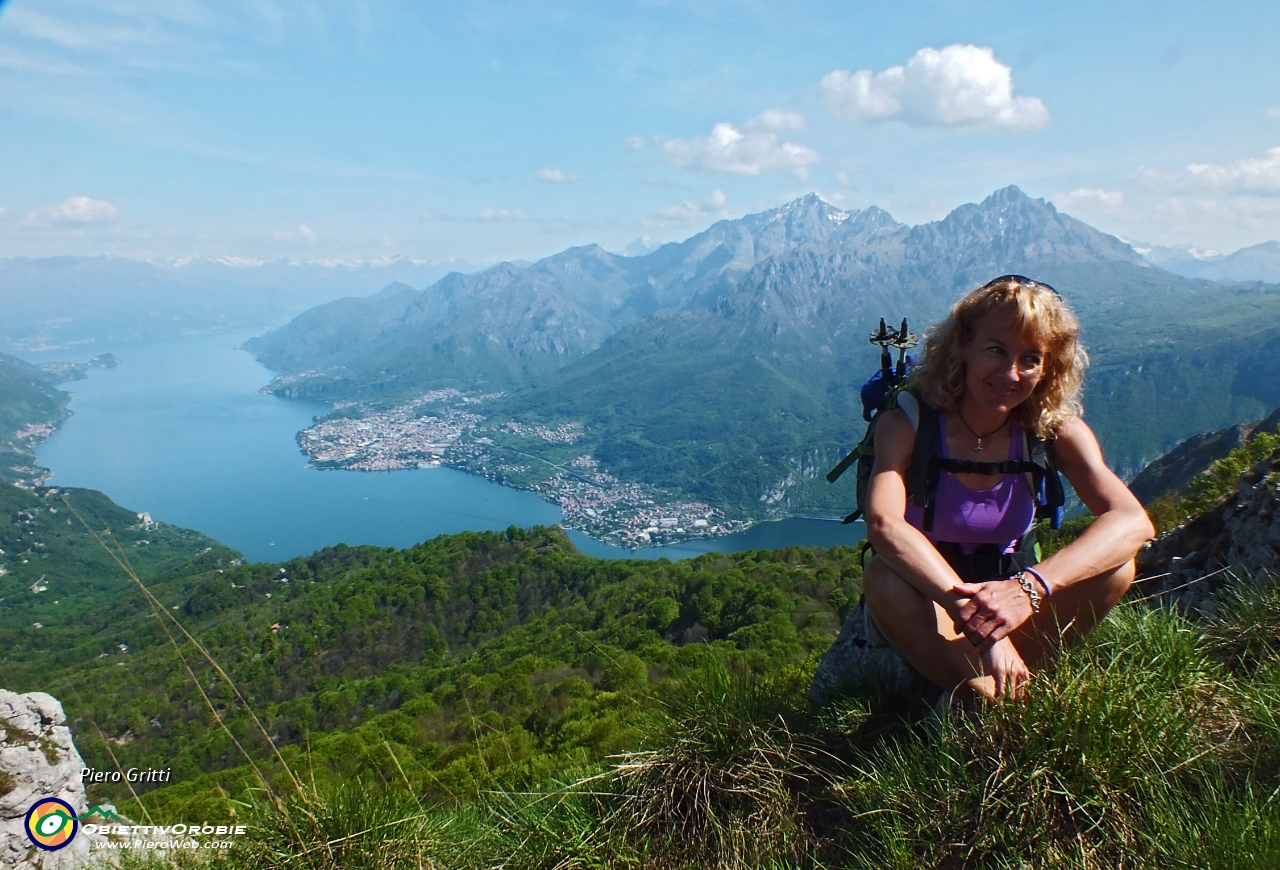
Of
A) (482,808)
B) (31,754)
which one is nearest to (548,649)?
(31,754)

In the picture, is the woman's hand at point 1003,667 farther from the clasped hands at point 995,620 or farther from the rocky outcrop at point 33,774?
the rocky outcrop at point 33,774

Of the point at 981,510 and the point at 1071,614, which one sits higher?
the point at 981,510

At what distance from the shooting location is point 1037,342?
2535 mm

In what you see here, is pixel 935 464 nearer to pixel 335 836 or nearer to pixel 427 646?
pixel 335 836

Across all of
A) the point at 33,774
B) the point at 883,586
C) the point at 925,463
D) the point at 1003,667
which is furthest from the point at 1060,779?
the point at 33,774

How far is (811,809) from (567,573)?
3539cm

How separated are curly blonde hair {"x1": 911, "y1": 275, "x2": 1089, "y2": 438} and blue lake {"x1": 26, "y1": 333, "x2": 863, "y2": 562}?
69.2 metres

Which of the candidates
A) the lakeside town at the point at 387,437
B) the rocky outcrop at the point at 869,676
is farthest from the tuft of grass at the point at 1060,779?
the lakeside town at the point at 387,437

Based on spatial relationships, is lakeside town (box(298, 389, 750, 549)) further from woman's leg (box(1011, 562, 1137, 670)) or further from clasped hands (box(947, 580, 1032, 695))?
clasped hands (box(947, 580, 1032, 695))

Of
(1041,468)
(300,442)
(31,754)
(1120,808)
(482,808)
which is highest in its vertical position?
(1041,468)

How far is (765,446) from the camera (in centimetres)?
13738

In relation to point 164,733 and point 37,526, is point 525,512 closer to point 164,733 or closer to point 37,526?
point 37,526

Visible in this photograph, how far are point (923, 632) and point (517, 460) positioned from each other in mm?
127766

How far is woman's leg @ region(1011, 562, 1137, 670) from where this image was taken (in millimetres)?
2396
